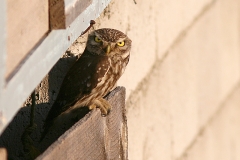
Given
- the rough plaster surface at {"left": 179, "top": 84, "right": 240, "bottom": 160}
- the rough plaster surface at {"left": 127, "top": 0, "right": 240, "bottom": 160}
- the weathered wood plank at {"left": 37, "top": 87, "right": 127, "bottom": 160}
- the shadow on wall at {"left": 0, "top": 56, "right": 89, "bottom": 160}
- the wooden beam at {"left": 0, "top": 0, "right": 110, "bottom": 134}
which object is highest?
the wooden beam at {"left": 0, "top": 0, "right": 110, "bottom": 134}

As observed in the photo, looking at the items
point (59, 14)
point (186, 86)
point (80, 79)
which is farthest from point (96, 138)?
point (186, 86)

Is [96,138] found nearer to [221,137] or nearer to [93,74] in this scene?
[93,74]

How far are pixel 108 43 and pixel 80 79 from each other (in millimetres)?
382

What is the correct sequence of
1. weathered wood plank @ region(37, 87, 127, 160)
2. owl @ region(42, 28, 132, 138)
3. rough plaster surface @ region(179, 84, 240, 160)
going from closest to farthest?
weathered wood plank @ region(37, 87, 127, 160)
owl @ region(42, 28, 132, 138)
rough plaster surface @ region(179, 84, 240, 160)

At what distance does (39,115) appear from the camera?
2816mm

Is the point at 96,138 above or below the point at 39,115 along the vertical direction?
above

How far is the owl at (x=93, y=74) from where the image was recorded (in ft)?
9.45

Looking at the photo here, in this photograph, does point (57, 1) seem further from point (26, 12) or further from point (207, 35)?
point (207, 35)

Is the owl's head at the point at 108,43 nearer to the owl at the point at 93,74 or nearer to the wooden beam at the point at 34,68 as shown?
the owl at the point at 93,74

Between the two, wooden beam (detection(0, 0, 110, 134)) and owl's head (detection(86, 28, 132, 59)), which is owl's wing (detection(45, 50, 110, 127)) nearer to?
owl's head (detection(86, 28, 132, 59))

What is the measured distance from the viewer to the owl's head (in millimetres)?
3217

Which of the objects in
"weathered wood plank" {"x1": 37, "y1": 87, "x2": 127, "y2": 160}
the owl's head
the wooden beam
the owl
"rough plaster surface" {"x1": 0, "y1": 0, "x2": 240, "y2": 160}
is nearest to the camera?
the wooden beam

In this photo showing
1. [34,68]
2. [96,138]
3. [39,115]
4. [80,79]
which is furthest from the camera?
[80,79]

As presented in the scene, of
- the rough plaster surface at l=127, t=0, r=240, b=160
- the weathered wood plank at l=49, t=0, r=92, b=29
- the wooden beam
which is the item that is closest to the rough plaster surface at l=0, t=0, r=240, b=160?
the rough plaster surface at l=127, t=0, r=240, b=160
